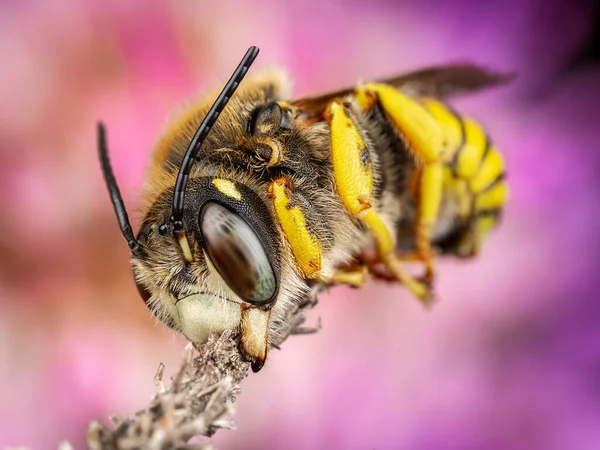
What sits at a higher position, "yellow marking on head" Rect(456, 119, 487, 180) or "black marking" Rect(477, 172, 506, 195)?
"yellow marking on head" Rect(456, 119, 487, 180)

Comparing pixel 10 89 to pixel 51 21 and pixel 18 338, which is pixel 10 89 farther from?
pixel 18 338

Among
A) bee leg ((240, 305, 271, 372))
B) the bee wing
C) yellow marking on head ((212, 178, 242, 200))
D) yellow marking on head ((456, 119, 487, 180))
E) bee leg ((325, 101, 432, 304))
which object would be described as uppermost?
the bee wing

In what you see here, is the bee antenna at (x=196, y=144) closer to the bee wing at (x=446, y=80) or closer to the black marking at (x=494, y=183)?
the bee wing at (x=446, y=80)

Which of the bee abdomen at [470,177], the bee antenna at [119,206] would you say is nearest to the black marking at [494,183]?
the bee abdomen at [470,177]

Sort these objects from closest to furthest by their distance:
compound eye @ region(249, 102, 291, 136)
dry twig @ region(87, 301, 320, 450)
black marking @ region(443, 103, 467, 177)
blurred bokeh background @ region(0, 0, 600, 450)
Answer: dry twig @ region(87, 301, 320, 450), compound eye @ region(249, 102, 291, 136), black marking @ region(443, 103, 467, 177), blurred bokeh background @ region(0, 0, 600, 450)

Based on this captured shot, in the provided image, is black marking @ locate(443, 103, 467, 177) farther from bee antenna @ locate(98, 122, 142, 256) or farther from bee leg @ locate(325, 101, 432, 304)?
bee antenna @ locate(98, 122, 142, 256)

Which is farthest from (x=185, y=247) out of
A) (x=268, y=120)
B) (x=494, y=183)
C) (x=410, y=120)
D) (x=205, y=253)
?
(x=494, y=183)

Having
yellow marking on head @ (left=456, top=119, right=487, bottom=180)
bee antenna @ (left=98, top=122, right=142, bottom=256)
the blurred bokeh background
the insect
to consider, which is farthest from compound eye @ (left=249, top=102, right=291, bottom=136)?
the blurred bokeh background
